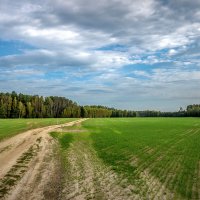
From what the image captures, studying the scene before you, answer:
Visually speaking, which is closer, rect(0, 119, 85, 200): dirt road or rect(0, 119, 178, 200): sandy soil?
rect(0, 119, 178, 200): sandy soil

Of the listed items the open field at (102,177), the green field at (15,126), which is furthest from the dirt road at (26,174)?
the green field at (15,126)

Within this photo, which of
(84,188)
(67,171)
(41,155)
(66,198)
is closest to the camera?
(66,198)

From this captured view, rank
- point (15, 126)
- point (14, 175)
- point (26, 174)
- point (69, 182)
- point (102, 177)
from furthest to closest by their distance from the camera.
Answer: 1. point (15, 126)
2. point (26, 174)
3. point (14, 175)
4. point (102, 177)
5. point (69, 182)

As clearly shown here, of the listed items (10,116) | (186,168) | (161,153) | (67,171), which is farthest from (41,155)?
(10,116)

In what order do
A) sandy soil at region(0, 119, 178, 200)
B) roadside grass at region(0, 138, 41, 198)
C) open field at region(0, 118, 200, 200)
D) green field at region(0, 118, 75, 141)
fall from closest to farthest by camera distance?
1. sandy soil at region(0, 119, 178, 200)
2. open field at region(0, 118, 200, 200)
3. roadside grass at region(0, 138, 41, 198)
4. green field at region(0, 118, 75, 141)

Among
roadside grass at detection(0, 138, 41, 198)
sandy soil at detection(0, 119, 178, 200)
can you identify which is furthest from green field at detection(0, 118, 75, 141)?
sandy soil at detection(0, 119, 178, 200)

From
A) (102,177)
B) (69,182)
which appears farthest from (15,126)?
(69,182)

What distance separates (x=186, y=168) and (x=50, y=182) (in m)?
8.82

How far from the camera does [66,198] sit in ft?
45.5

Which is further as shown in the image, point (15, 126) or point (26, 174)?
point (15, 126)

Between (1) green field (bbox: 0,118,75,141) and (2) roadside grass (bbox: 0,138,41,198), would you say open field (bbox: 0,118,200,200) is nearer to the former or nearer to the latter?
(2) roadside grass (bbox: 0,138,41,198)

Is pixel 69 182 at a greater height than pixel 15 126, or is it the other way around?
pixel 15 126

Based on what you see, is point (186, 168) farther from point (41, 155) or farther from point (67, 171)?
point (41, 155)

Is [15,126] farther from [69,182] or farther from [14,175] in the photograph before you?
[69,182]
